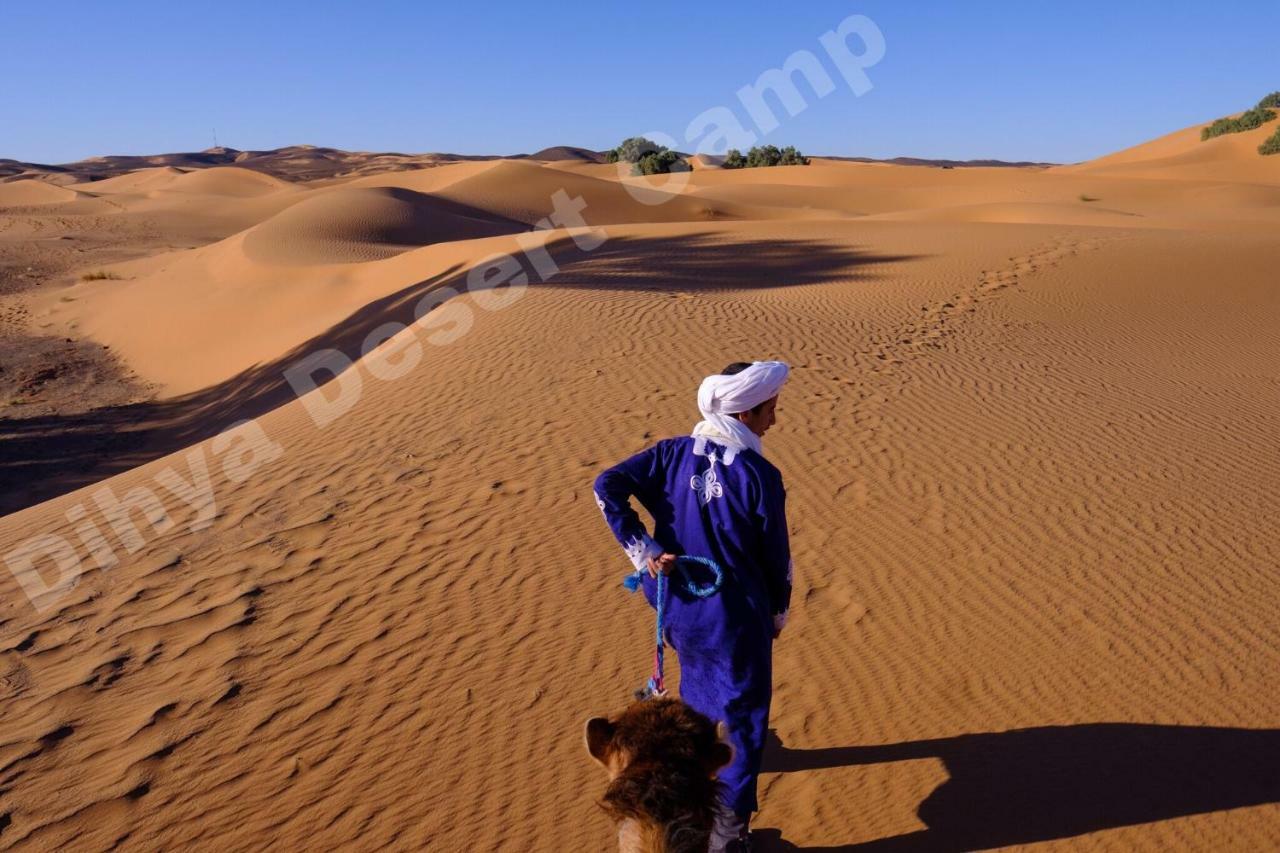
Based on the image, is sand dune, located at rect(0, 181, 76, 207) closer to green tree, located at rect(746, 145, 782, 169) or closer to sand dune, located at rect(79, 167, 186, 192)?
sand dune, located at rect(79, 167, 186, 192)

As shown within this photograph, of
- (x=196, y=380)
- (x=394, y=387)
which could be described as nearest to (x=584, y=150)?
(x=196, y=380)

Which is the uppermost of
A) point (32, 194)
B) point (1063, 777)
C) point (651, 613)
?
point (32, 194)

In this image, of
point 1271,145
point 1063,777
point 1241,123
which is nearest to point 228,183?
point 1271,145

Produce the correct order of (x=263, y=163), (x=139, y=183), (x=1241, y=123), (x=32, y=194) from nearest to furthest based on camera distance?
(x=32, y=194) → (x=1241, y=123) → (x=139, y=183) → (x=263, y=163)

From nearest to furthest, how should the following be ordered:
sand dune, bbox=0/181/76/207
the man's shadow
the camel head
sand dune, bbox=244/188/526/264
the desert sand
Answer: the camel head
the man's shadow
the desert sand
sand dune, bbox=244/188/526/264
sand dune, bbox=0/181/76/207

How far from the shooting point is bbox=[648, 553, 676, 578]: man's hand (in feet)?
9.42

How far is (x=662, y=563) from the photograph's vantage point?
2877mm

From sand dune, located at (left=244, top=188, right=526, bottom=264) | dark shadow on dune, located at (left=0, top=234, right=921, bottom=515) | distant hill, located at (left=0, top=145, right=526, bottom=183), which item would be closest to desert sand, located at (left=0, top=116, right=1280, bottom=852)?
dark shadow on dune, located at (left=0, top=234, right=921, bottom=515)

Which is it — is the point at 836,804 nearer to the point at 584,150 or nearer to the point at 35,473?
the point at 35,473

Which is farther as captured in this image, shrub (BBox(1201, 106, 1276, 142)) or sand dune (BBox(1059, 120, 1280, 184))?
shrub (BBox(1201, 106, 1276, 142))

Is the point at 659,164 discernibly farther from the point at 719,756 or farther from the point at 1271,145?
the point at 719,756

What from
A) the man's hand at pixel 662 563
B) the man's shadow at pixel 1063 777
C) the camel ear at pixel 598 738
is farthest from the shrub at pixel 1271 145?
the camel ear at pixel 598 738

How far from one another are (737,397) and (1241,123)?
67.0 meters

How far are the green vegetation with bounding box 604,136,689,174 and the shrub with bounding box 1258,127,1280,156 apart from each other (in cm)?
3073
